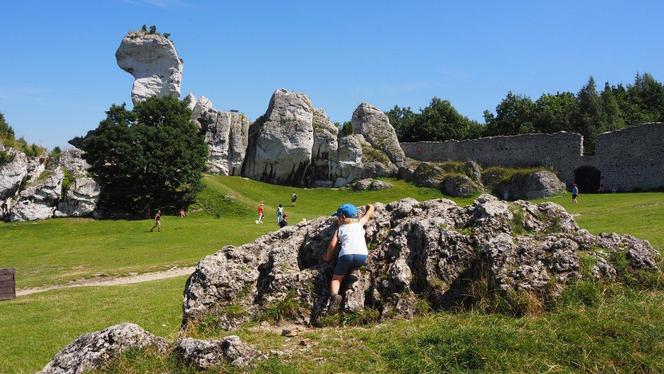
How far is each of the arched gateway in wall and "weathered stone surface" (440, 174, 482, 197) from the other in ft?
29.7

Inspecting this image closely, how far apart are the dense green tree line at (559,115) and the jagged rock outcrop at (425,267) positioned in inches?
2352

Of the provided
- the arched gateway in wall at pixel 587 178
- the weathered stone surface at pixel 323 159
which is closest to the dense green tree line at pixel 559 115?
the arched gateway in wall at pixel 587 178

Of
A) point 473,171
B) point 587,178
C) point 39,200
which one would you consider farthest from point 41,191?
point 587,178

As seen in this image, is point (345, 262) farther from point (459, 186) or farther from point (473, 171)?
point (473, 171)

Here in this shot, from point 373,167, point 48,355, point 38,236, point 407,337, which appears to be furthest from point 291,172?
point 407,337

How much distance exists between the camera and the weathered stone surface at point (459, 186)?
48375mm

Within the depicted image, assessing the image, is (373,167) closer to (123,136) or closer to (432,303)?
(123,136)

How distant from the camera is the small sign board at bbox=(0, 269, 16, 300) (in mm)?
19391

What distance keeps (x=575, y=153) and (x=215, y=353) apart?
4863cm

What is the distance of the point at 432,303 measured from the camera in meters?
7.88

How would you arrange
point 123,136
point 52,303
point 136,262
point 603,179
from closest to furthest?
1. point 52,303
2. point 136,262
3. point 123,136
4. point 603,179

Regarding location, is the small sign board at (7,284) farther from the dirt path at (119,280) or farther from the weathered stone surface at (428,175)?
the weathered stone surface at (428,175)

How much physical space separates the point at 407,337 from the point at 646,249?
406cm

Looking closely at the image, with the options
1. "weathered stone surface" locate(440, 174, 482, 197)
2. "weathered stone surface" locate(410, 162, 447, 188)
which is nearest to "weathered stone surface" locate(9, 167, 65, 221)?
"weathered stone surface" locate(410, 162, 447, 188)
